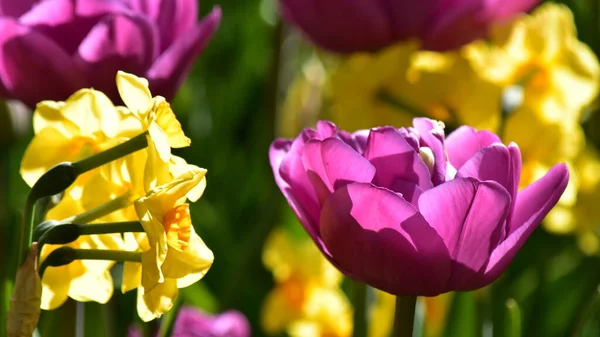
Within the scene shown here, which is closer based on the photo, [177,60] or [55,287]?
[55,287]

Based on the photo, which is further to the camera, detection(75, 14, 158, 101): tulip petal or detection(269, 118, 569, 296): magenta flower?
detection(75, 14, 158, 101): tulip petal

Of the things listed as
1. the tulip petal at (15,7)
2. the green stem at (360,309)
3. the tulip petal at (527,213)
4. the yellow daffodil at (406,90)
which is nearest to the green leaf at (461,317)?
the green stem at (360,309)

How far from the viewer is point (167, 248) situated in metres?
0.49

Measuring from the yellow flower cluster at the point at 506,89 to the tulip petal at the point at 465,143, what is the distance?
36cm

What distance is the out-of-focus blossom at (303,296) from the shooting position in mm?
1106

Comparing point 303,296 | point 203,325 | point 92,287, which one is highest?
point 92,287

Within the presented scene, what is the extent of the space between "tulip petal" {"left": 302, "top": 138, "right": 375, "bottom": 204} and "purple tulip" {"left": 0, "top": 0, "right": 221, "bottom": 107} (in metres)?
0.20

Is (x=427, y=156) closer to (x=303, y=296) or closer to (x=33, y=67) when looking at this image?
(x=33, y=67)

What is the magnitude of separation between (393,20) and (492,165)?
50 centimetres

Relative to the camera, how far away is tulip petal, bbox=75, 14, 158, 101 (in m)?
0.68

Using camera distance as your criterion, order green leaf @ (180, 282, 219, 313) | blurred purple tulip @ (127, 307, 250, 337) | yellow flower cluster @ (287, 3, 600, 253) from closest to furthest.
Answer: blurred purple tulip @ (127, 307, 250, 337) → yellow flower cluster @ (287, 3, 600, 253) → green leaf @ (180, 282, 219, 313)

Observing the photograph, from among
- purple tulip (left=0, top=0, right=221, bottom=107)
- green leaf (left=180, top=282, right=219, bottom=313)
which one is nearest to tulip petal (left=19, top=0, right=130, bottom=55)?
purple tulip (left=0, top=0, right=221, bottom=107)

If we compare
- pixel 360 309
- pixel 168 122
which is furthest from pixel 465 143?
pixel 360 309

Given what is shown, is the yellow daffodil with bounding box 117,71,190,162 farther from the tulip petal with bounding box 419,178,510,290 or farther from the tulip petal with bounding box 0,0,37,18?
the tulip petal with bounding box 0,0,37,18
